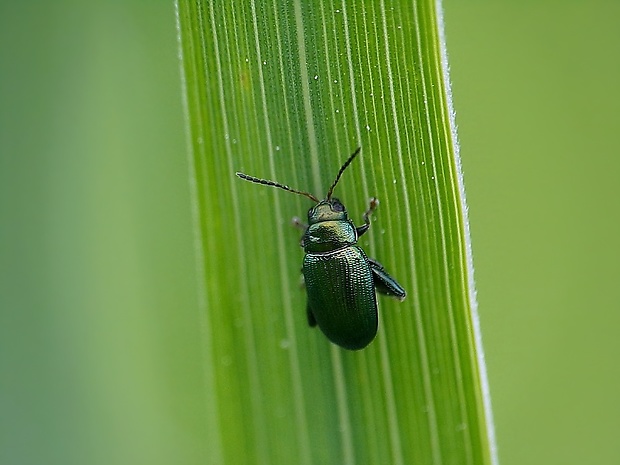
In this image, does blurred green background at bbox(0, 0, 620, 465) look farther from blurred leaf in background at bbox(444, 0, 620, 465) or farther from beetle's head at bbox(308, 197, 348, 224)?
beetle's head at bbox(308, 197, 348, 224)

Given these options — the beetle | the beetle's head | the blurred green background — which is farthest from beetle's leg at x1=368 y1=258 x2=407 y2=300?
the blurred green background

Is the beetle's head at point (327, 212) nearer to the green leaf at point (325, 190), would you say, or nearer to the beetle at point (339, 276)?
the beetle at point (339, 276)

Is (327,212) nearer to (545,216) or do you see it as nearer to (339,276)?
(339,276)

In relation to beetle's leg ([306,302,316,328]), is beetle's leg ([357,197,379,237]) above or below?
above

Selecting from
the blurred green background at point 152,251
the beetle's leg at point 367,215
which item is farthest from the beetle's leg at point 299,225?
the blurred green background at point 152,251

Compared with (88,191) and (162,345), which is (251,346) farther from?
(88,191)

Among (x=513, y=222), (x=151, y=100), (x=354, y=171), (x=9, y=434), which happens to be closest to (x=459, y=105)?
(x=513, y=222)
